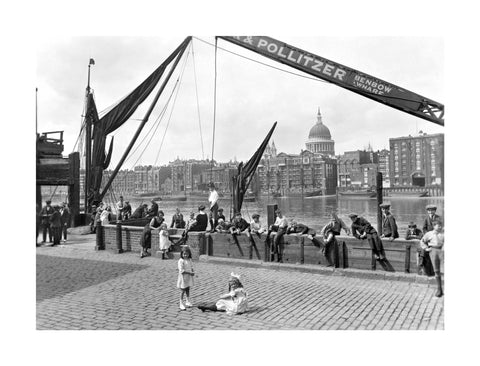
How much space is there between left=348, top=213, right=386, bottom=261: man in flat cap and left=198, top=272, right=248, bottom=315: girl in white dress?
347 centimetres

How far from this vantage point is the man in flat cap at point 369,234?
8.89 metres

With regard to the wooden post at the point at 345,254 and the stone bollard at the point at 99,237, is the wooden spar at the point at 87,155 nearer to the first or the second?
the stone bollard at the point at 99,237

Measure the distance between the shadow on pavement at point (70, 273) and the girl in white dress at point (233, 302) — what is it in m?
3.43

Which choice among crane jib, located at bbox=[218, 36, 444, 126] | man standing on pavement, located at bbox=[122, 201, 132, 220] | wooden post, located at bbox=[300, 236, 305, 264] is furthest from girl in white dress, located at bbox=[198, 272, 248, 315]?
man standing on pavement, located at bbox=[122, 201, 132, 220]

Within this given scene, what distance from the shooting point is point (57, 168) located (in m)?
11.6

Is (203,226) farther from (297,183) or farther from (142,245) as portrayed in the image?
(297,183)

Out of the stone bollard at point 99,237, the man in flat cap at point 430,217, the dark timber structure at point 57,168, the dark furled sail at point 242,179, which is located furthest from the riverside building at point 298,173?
the man in flat cap at point 430,217

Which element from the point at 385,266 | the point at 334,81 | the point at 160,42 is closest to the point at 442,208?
the point at 385,266

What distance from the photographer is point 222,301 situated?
7051mm

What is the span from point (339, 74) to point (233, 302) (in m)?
6.20

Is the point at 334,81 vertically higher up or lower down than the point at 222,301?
higher up

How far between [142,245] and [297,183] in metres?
96.8

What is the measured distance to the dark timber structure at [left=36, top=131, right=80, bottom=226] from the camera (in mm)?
9625

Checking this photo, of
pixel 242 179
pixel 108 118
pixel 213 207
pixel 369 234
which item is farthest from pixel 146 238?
pixel 369 234
